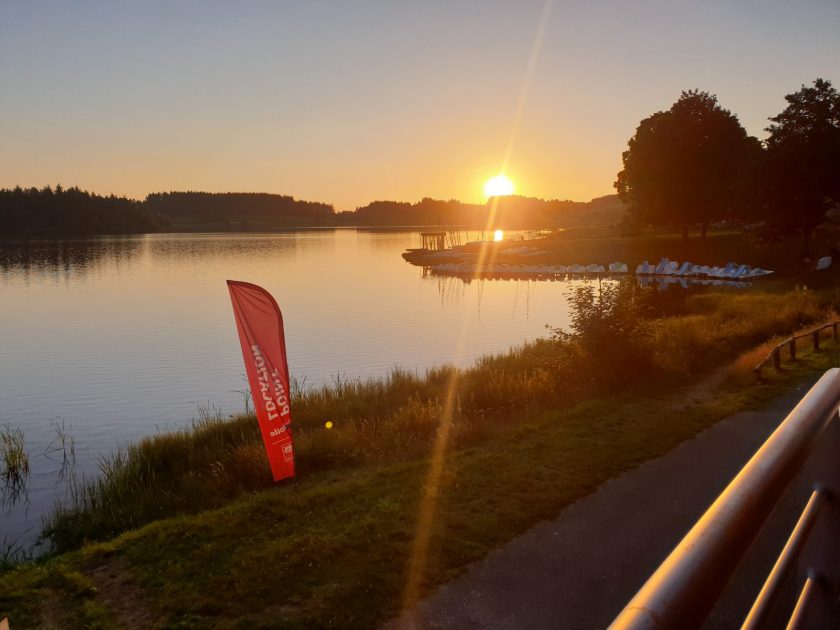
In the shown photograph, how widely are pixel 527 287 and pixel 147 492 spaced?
5277 centimetres

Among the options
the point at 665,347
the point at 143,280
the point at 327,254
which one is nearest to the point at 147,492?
the point at 665,347

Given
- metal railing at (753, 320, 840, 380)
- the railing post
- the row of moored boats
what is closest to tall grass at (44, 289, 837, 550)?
metal railing at (753, 320, 840, 380)

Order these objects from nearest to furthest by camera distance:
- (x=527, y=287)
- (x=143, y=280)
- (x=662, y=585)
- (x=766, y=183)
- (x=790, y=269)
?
(x=662, y=585), (x=766, y=183), (x=790, y=269), (x=527, y=287), (x=143, y=280)

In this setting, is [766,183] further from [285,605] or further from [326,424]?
[285,605]

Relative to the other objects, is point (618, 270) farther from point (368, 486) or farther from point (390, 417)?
point (368, 486)

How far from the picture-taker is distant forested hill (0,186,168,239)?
167m

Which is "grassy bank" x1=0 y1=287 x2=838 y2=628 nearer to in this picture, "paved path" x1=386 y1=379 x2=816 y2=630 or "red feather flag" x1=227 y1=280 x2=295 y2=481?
"paved path" x1=386 y1=379 x2=816 y2=630

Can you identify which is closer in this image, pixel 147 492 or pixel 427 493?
pixel 427 493

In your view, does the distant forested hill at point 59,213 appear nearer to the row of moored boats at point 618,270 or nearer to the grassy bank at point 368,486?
the row of moored boats at point 618,270

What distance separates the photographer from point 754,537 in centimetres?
137

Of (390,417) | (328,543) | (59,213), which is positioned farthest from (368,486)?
(59,213)

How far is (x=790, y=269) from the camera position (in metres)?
52.7

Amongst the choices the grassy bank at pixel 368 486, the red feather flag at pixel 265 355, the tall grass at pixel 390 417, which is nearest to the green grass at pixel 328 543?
the grassy bank at pixel 368 486

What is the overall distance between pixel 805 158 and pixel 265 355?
47203mm
